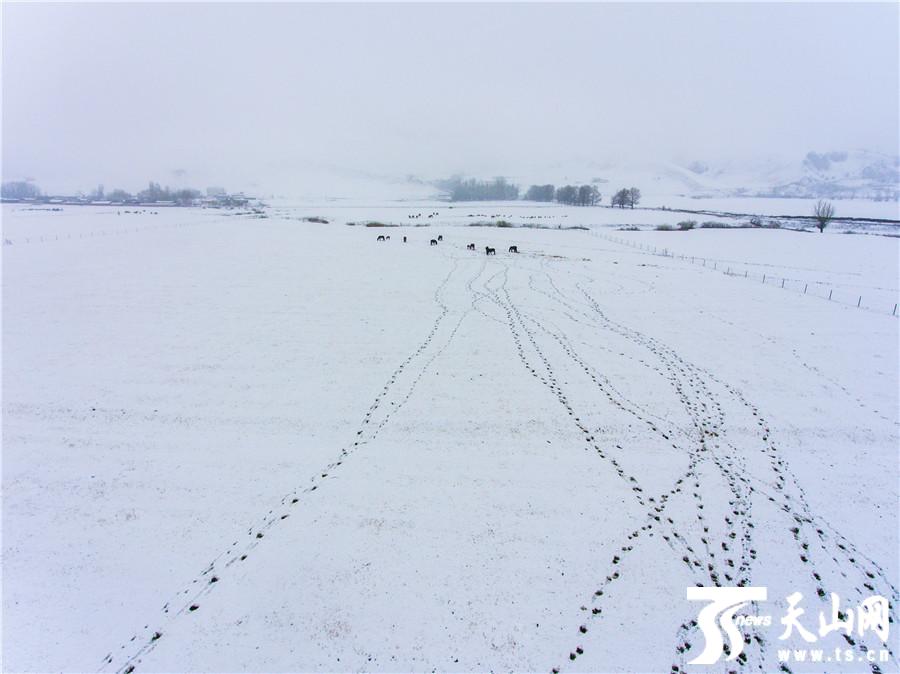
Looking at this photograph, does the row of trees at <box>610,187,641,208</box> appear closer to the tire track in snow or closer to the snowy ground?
the snowy ground

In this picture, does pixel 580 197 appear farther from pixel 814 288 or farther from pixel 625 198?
pixel 814 288

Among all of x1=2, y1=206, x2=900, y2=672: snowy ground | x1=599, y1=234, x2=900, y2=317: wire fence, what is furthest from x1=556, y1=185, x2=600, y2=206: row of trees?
x1=2, y1=206, x2=900, y2=672: snowy ground

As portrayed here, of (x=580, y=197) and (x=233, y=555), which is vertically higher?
(x=580, y=197)

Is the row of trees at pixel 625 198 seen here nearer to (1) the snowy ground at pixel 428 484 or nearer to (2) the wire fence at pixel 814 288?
(2) the wire fence at pixel 814 288

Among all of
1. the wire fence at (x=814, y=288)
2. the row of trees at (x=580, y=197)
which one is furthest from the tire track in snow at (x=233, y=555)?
the row of trees at (x=580, y=197)

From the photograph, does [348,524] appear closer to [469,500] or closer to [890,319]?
[469,500]

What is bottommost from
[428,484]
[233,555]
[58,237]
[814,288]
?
[233,555]

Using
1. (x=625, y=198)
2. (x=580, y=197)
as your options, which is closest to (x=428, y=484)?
(x=625, y=198)

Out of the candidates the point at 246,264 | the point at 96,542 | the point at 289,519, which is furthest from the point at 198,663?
the point at 246,264
